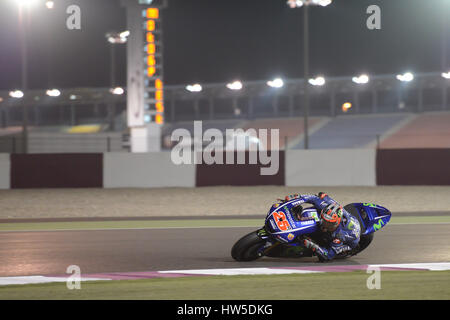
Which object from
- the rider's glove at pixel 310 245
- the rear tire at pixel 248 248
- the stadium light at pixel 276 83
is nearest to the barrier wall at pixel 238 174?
the rear tire at pixel 248 248

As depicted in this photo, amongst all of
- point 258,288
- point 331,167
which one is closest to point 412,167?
point 331,167

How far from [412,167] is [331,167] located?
8.29 feet

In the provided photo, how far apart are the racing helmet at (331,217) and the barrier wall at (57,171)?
14152mm

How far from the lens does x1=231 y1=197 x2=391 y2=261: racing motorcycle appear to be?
837cm

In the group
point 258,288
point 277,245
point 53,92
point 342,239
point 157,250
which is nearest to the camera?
point 258,288

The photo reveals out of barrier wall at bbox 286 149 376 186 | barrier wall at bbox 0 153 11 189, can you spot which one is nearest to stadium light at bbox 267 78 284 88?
barrier wall at bbox 286 149 376 186

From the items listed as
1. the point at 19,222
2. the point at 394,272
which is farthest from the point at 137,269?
the point at 19,222

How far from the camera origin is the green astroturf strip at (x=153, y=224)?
13.9 m

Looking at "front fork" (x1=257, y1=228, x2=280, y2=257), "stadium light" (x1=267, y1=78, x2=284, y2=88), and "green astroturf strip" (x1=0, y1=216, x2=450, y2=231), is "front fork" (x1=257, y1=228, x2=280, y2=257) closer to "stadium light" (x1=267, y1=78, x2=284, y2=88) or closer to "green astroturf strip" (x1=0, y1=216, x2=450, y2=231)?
"green astroturf strip" (x1=0, y1=216, x2=450, y2=231)

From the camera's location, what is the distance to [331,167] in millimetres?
22359

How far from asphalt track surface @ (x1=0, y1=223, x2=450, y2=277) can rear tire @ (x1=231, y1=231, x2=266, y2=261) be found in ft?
0.34

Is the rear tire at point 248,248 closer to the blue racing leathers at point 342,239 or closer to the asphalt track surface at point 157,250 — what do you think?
the asphalt track surface at point 157,250

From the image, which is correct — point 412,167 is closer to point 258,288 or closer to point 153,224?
point 153,224

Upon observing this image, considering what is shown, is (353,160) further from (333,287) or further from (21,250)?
(333,287)
